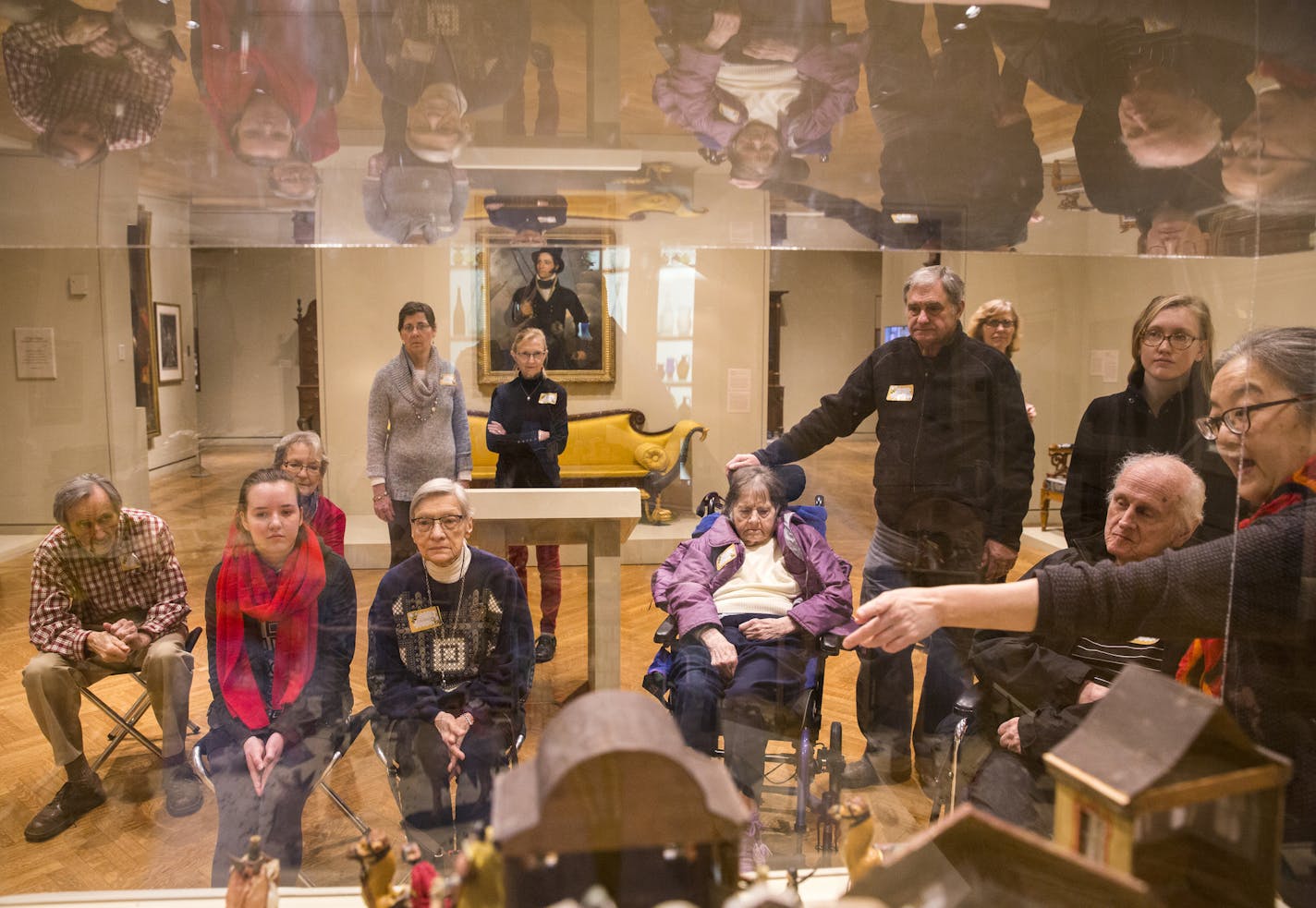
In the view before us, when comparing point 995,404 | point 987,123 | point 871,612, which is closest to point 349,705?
point 871,612

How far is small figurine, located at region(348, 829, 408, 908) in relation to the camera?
1057mm

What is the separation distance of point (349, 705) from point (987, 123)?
2.18 metres

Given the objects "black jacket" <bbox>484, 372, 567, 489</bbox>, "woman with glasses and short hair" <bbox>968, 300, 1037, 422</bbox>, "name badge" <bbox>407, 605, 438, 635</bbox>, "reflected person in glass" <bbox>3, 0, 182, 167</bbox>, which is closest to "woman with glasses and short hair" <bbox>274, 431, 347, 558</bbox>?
"name badge" <bbox>407, 605, 438, 635</bbox>

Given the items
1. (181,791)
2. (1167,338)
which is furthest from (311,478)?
(1167,338)

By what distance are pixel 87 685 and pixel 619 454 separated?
5.32ft

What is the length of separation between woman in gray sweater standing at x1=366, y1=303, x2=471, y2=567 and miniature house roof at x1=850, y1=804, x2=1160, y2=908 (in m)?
1.64

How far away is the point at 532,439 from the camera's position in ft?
7.76

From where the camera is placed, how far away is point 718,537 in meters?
2.39

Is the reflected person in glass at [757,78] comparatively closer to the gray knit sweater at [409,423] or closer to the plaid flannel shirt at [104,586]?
the gray knit sweater at [409,423]

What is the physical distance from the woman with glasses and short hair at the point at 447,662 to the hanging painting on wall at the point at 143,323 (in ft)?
2.32

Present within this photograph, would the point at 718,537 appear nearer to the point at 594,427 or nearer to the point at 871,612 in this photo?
the point at 594,427

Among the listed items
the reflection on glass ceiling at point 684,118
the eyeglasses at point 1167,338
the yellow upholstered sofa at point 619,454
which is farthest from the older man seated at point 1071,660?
the yellow upholstered sofa at point 619,454

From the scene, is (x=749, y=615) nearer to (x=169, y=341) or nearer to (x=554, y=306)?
(x=554, y=306)

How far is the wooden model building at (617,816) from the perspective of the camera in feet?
2.62
